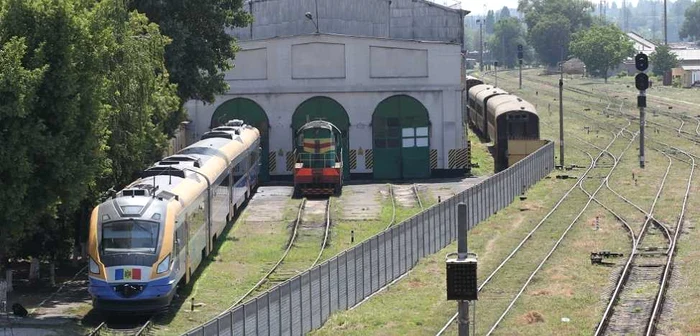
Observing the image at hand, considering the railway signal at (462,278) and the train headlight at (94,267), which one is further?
the train headlight at (94,267)

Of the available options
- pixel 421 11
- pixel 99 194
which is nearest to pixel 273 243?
pixel 99 194

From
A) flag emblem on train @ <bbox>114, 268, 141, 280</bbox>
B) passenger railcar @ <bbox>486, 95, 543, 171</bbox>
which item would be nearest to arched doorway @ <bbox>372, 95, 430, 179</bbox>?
passenger railcar @ <bbox>486, 95, 543, 171</bbox>

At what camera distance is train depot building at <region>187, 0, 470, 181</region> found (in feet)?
199

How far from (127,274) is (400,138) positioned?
3362cm

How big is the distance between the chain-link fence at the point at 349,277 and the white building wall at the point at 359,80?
46.5 ft

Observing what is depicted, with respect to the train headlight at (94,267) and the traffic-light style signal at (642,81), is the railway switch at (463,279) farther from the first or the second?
the traffic-light style signal at (642,81)

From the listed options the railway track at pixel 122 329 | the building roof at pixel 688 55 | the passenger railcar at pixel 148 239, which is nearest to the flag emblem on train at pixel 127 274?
the passenger railcar at pixel 148 239

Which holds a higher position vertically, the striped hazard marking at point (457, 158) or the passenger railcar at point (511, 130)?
the passenger railcar at point (511, 130)

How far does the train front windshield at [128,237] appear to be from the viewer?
2880 cm

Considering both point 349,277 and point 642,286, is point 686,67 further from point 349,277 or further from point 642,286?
point 349,277

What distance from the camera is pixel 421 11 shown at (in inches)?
2977

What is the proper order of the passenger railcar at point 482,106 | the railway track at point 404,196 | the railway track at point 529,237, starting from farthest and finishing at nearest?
1. the passenger railcar at point 482,106
2. the railway track at point 404,196
3. the railway track at point 529,237

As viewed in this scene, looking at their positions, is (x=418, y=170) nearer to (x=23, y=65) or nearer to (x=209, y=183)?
(x=209, y=183)

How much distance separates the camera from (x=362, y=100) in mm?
60812
